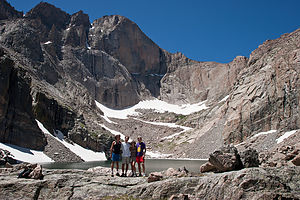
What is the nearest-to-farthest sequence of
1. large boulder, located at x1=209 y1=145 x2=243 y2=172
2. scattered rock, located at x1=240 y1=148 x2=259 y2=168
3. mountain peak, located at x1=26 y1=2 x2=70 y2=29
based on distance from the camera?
large boulder, located at x1=209 y1=145 x2=243 y2=172
scattered rock, located at x1=240 y1=148 x2=259 y2=168
mountain peak, located at x1=26 y1=2 x2=70 y2=29

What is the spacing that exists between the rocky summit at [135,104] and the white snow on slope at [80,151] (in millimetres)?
1628

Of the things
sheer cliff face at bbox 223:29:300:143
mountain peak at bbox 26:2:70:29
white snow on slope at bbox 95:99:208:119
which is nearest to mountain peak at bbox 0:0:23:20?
mountain peak at bbox 26:2:70:29

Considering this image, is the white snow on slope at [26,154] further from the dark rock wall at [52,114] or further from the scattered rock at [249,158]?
the scattered rock at [249,158]

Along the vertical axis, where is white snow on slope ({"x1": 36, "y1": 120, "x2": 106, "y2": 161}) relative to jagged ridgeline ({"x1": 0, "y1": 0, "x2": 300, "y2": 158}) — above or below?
below

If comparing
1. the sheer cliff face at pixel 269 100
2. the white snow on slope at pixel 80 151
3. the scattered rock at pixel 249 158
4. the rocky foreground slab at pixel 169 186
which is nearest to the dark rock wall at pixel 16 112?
the white snow on slope at pixel 80 151

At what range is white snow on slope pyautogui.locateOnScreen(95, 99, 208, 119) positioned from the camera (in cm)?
14925

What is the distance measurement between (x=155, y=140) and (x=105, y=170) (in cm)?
9218

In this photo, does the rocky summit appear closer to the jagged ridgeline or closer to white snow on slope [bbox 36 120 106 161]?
the jagged ridgeline

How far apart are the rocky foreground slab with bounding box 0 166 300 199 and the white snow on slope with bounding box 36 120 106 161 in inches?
1964

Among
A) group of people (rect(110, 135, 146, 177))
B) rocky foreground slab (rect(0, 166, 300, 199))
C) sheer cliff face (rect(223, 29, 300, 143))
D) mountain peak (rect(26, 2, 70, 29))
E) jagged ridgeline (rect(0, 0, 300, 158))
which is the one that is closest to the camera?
rocky foreground slab (rect(0, 166, 300, 199))

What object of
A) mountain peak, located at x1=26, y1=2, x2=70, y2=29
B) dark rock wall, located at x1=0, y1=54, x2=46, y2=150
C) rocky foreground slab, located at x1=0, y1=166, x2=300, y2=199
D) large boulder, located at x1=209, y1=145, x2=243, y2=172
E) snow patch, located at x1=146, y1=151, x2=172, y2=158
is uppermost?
mountain peak, located at x1=26, y1=2, x2=70, y2=29

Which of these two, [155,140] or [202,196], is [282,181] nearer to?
[202,196]

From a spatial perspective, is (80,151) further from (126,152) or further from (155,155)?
(126,152)

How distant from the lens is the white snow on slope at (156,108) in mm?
149250
